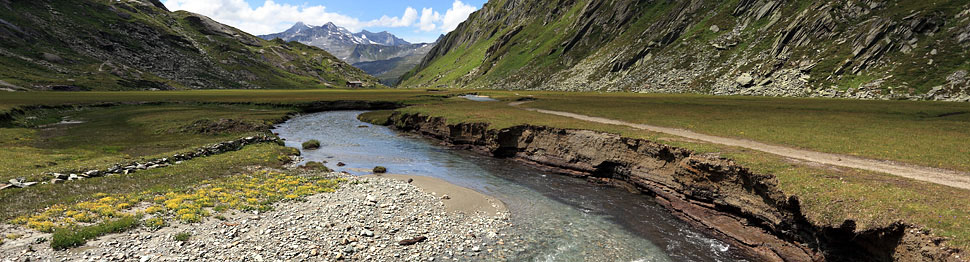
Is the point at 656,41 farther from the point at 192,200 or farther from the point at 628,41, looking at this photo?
the point at 192,200

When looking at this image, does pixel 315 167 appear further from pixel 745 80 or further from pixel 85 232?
pixel 745 80

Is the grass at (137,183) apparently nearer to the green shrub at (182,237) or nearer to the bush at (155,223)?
the bush at (155,223)

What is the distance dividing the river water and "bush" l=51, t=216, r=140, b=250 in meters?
18.0

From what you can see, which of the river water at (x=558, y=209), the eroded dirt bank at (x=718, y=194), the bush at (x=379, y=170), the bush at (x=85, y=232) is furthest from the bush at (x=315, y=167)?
the eroded dirt bank at (x=718, y=194)

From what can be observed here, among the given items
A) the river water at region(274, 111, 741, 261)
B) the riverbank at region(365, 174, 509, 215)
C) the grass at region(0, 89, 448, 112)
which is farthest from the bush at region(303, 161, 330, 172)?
the grass at region(0, 89, 448, 112)

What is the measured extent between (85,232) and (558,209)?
23638mm

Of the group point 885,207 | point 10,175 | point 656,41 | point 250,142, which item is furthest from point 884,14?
point 10,175

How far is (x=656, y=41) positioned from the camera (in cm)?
17188

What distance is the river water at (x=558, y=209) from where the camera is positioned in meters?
18.4

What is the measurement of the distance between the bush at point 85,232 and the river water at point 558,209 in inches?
709

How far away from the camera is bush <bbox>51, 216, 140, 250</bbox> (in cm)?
1476

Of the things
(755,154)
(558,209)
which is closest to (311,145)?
(558,209)

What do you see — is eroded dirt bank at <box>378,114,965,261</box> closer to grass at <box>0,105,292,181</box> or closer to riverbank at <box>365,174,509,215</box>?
riverbank at <box>365,174,509,215</box>

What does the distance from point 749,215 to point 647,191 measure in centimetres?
777
